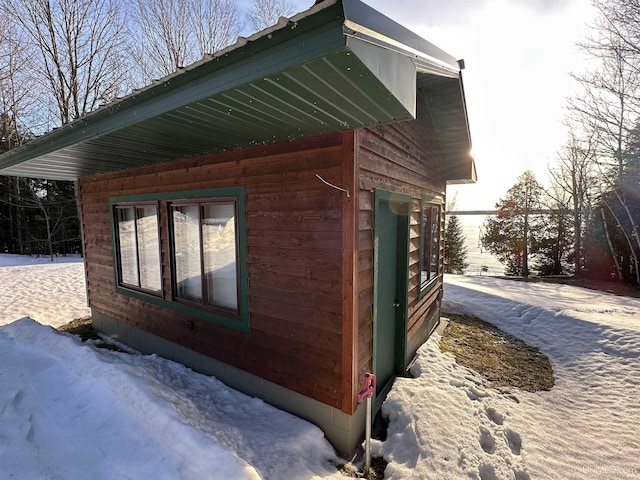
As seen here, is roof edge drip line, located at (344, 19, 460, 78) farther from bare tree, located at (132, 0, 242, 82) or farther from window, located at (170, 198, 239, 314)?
bare tree, located at (132, 0, 242, 82)

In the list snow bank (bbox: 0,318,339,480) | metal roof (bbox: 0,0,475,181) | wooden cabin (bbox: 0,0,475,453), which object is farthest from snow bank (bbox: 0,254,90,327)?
metal roof (bbox: 0,0,475,181)

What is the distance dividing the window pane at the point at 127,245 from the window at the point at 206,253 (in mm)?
1130

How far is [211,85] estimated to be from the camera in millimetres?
1863

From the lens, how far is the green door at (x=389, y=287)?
10.6 ft

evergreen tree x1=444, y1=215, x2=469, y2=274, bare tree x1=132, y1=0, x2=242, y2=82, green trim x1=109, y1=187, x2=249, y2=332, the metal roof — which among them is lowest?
evergreen tree x1=444, y1=215, x2=469, y2=274

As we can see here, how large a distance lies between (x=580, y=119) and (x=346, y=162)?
16.1 m

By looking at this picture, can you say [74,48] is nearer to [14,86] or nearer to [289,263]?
[14,86]

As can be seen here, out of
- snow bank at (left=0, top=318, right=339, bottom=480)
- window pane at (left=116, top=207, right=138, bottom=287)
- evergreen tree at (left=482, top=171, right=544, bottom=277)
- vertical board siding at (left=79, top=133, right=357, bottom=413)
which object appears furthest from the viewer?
evergreen tree at (left=482, top=171, right=544, bottom=277)

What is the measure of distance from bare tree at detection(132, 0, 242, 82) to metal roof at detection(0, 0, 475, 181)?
1159 cm

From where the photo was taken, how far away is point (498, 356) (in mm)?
4906

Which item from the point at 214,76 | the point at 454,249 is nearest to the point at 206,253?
the point at 214,76

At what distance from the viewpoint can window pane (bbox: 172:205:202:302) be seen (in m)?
4.01

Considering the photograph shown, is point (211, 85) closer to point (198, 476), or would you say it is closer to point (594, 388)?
point (198, 476)

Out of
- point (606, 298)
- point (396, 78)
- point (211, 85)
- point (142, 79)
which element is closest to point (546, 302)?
point (606, 298)
